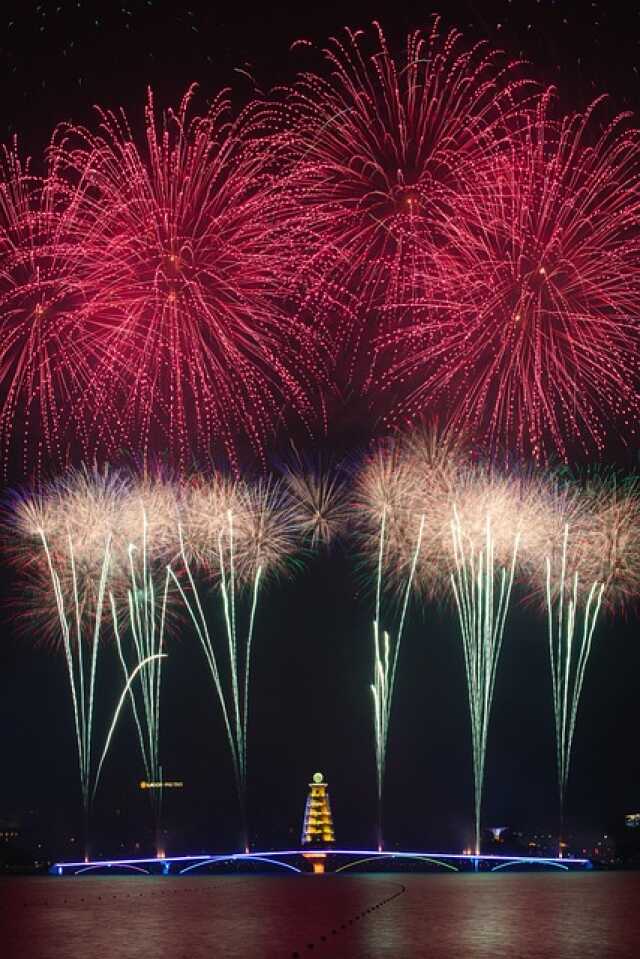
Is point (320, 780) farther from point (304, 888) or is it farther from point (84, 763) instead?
point (304, 888)

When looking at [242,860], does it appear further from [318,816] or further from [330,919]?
[330,919]

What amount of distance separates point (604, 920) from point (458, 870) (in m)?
16.0

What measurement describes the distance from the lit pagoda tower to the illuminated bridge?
11.2ft

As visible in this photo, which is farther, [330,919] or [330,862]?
[330,862]

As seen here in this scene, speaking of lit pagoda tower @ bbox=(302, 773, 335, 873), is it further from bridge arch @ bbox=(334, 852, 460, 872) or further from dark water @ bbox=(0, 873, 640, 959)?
dark water @ bbox=(0, 873, 640, 959)

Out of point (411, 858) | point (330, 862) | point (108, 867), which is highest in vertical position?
point (411, 858)

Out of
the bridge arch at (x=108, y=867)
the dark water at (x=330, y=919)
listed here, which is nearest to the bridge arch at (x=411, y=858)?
the dark water at (x=330, y=919)

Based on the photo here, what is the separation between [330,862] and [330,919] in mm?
16508

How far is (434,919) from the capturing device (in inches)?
685

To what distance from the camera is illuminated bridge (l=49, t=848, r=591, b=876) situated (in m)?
32.5

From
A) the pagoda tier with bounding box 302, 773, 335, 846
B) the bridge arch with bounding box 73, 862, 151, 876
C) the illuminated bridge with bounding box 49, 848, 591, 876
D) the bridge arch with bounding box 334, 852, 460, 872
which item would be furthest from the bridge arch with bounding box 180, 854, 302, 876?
the pagoda tier with bounding box 302, 773, 335, 846

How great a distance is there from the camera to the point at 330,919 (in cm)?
1772

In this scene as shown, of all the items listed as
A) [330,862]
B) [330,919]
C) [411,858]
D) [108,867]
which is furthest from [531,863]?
[330,919]

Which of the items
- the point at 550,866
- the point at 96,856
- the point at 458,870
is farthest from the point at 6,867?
the point at 550,866
